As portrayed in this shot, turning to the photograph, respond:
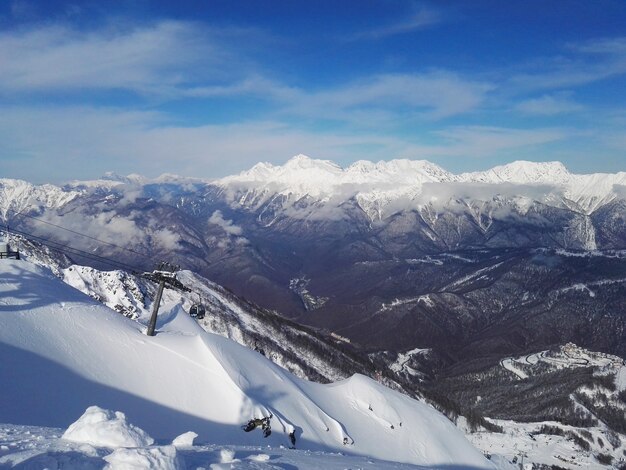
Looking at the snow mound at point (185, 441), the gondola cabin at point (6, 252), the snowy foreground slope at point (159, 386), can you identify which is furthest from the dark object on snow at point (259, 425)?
the gondola cabin at point (6, 252)

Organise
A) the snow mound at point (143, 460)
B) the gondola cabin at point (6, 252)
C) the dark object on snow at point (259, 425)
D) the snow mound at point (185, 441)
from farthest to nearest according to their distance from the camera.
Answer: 1. the gondola cabin at point (6, 252)
2. the dark object on snow at point (259, 425)
3. the snow mound at point (185, 441)
4. the snow mound at point (143, 460)

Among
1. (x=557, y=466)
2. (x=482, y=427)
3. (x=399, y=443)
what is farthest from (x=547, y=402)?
(x=399, y=443)

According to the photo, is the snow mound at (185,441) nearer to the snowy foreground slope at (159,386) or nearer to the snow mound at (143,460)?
the snowy foreground slope at (159,386)

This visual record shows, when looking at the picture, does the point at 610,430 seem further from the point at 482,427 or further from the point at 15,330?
the point at 15,330

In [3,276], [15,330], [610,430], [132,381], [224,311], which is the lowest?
[610,430]

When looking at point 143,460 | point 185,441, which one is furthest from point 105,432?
point 185,441

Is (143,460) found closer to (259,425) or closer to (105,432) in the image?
(105,432)
